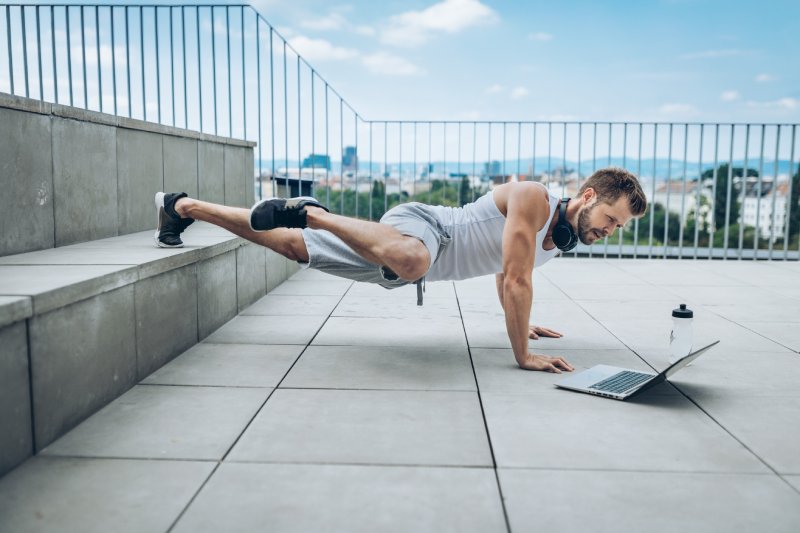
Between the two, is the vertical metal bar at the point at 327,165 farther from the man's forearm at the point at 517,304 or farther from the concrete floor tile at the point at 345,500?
the concrete floor tile at the point at 345,500

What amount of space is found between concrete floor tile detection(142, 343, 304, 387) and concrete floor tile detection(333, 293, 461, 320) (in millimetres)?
916

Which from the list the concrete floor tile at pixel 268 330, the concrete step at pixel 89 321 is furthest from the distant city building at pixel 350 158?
the concrete step at pixel 89 321

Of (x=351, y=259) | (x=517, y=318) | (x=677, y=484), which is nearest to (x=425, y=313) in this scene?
(x=351, y=259)

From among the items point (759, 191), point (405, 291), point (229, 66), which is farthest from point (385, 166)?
point (759, 191)

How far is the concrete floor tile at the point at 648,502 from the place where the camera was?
1.40 metres

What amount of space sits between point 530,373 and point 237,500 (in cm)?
140

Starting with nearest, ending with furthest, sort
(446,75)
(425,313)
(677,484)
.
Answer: (677,484) → (425,313) → (446,75)

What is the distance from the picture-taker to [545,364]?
8.48ft

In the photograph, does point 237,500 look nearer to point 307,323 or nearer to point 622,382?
point 622,382

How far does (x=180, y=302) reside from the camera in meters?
2.79

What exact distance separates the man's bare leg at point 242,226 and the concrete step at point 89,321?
18 cm

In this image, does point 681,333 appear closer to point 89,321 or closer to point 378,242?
point 378,242

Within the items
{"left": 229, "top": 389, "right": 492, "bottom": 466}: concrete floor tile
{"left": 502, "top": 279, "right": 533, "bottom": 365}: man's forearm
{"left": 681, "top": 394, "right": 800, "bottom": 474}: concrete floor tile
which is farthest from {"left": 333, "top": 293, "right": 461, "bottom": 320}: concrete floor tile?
{"left": 681, "top": 394, "right": 800, "bottom": 474}: concrete floor tile

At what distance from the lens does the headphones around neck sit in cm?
270
